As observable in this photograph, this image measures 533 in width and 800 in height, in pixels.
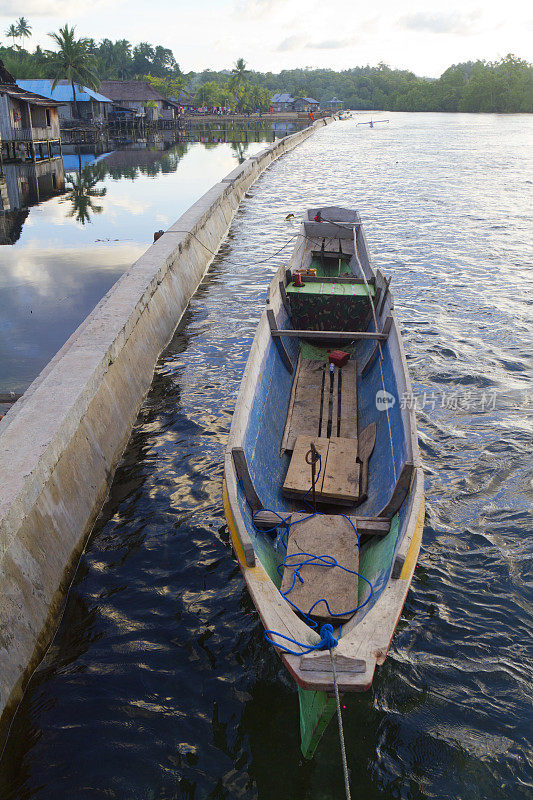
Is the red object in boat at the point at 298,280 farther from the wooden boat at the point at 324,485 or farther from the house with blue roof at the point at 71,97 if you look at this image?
the house with blue roof at the point at 71,97

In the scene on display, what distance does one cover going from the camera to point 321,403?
331 inches

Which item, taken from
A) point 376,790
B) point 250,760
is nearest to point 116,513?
point 250,760

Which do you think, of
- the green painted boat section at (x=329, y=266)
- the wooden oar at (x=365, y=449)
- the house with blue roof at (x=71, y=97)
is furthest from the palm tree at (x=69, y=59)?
the wooden oar at (x=365, y=449)

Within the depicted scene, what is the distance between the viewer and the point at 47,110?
42.9 meters

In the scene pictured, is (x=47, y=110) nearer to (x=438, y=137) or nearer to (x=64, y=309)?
(x=64, y=309)

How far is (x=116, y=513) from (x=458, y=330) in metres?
8.95

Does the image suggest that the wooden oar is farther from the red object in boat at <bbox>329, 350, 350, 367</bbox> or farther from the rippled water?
the red object in boat at <bbox>329, 350, 350, 367</bbox>

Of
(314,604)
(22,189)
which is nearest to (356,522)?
(314,604)

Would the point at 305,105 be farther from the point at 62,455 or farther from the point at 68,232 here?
the point at 62,455

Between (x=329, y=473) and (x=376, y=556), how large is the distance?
5.07 ft

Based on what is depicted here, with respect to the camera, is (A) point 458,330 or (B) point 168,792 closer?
(B) point 168,792

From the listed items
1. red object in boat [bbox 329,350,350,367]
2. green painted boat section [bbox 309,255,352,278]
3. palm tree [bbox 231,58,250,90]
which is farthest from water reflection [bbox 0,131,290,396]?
palm tree [bbox 231,58,250,90]

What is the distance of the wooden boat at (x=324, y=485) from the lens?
3.88 meters

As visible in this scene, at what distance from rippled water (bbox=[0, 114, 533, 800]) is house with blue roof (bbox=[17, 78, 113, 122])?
59791 millimetres
